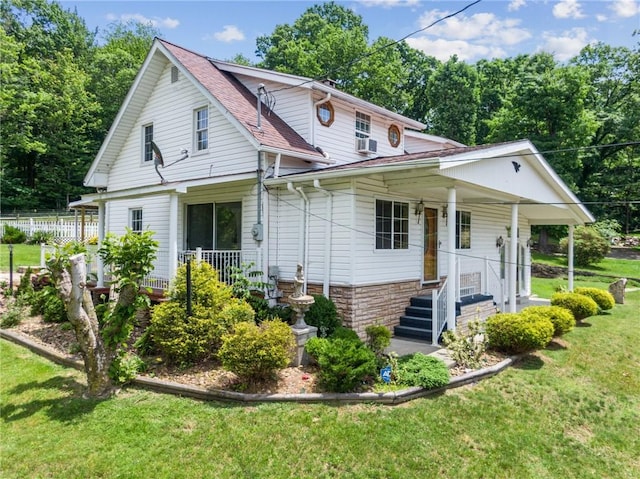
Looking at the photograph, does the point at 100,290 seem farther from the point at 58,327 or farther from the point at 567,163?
the point at 567,163

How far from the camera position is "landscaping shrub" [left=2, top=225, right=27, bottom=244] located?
72.2 feet

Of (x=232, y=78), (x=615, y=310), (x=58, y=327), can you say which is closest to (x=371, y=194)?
(x=232, y=78)

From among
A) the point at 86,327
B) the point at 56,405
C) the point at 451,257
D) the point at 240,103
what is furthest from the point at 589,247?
the point at 56,405

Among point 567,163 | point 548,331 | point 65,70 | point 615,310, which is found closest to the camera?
point 548,331

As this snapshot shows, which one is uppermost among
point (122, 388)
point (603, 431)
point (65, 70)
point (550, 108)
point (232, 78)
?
point (65, 70)

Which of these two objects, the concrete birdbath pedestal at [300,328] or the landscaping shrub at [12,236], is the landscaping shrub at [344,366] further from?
the landscaping shrub at [12,236]

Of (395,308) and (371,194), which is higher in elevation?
(371,194)

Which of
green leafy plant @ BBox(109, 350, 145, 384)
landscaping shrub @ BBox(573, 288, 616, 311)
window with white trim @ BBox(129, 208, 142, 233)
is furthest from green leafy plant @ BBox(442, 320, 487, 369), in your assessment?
window with white trim @ BBox(129, 208, 142, 233)

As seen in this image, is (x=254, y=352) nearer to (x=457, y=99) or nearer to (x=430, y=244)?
(x=430, y=244)

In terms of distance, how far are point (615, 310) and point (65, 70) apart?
37660mm

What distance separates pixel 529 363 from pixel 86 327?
7.38 metres

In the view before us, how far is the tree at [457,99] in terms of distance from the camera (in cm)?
3278

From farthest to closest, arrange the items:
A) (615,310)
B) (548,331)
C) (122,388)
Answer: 1. (615,310)
2. (548,331)
3. (122,388)

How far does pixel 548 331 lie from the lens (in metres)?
7.64
